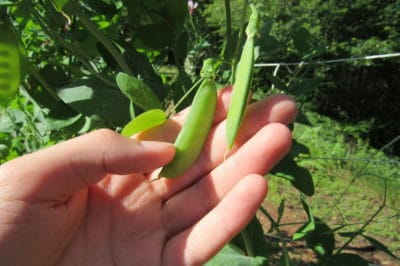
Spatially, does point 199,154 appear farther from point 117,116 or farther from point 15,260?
point 15,260

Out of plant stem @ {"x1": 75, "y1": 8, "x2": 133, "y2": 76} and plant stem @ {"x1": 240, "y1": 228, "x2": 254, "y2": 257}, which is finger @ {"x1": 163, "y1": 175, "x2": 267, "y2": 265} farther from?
plant stem @ {"x1": 75, "y1": 8, "x2": 133, "y2": 76}

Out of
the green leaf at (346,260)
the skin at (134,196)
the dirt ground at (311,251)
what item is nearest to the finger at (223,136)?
the skin at (134,196)

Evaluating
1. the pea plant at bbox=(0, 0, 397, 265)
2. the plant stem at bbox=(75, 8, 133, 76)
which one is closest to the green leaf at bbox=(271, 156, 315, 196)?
the pea plant at bbox=(0, 0, 397, 265)

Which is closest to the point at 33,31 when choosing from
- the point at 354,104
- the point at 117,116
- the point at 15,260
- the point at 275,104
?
the point at 117,116

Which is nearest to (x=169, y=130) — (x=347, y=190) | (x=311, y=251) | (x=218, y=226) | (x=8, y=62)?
(x=218, y=226)

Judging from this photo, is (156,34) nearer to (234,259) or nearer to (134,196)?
(134,196)

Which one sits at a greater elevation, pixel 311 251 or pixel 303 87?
pixel 303 87
